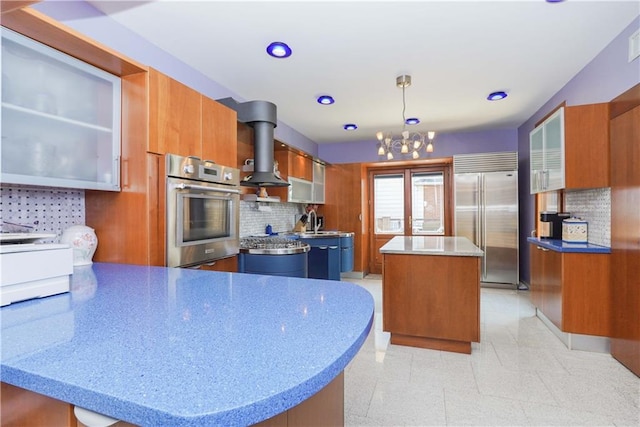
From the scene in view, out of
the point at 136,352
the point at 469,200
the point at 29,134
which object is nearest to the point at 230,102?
the point at 29,134

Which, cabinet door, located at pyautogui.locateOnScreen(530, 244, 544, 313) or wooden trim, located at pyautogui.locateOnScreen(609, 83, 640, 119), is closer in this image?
wooden trim, located at pyautogui.locateOnScreen(609, 83, 640, 119)

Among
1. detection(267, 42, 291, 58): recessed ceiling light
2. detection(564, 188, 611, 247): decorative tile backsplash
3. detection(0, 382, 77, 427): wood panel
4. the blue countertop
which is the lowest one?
detection(0, 382, 77, 427): wood panel

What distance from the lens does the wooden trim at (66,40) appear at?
1338mm

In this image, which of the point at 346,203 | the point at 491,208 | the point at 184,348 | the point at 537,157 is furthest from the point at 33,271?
the point at 491,208

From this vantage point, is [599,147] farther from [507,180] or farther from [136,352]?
Result: [136,352]

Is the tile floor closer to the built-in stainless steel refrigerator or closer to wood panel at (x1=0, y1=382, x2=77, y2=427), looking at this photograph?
wood panel at (x1=0, y1=382, x2=77, y2=427)

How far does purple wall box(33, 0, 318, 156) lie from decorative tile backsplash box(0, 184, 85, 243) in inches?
39.9

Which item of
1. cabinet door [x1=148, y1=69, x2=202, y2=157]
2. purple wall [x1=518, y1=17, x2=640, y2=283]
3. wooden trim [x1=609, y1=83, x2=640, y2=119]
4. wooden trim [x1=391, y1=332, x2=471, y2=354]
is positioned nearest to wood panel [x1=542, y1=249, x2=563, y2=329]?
wooden trim [x1=391, y1=332, x2=471, y2=354]

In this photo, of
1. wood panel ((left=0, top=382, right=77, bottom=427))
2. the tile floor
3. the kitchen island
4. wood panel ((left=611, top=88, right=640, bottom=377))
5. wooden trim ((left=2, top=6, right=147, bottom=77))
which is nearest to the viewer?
wood panel ((left=0, top=382, right=77, bottom=427))

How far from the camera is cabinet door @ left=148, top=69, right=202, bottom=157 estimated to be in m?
1.94

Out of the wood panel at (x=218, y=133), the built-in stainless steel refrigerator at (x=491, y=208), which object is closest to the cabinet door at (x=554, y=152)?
the built-in stainless steel refrigerator at (x=491, y=208)

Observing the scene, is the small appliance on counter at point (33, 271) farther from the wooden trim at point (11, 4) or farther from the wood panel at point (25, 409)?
the wooden trim at point (11, 4)

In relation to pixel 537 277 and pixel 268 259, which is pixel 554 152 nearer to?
pixel 537 277

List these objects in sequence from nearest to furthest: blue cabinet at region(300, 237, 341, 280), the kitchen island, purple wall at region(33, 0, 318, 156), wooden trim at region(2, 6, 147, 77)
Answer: wooden trim at region(2, 6, 147, 77)
purple wall at region(33, 0, 318, 156)
the kitchen island
blue cabinet at region(300, 237, 341, 280)
